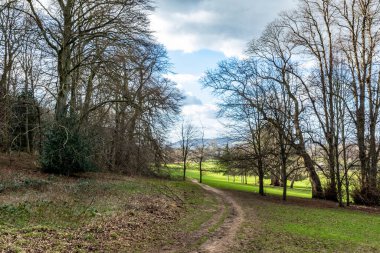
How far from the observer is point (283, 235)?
12.5m

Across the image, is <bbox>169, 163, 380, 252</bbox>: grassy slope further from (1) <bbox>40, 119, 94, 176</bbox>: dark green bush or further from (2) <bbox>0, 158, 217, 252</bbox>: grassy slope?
(1) <bbox>40, 119, 94, 176</bbox>: dark green bush

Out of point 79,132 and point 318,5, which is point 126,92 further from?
point 318,5

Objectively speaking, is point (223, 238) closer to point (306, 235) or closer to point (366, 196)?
point (306, 235)

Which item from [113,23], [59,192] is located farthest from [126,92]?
[59,192]

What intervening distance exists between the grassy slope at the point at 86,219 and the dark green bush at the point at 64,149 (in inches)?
146

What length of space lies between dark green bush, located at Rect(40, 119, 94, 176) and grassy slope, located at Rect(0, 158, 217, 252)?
12.2 feet

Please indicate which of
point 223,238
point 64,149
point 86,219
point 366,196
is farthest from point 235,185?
point 86,219

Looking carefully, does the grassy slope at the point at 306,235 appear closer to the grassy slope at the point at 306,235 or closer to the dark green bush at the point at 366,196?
the grassy slope at the point at 306,235

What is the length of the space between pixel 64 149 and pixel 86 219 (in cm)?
1185

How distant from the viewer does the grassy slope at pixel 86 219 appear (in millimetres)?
8516

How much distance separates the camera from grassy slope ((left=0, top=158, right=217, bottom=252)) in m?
8.52

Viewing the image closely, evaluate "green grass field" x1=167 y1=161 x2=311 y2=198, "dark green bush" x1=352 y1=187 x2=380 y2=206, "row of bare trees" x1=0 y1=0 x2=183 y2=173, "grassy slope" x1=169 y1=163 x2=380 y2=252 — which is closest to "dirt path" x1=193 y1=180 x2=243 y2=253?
"grassy slope" x1=169 y1=163 x2=380 y2=252

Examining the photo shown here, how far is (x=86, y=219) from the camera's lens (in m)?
10.9

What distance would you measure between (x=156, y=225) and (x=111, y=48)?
1469 centimetres
